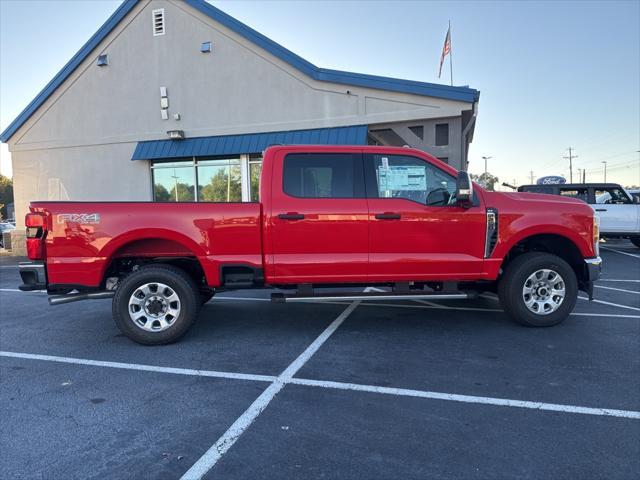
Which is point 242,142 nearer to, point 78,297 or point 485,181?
point 78,297

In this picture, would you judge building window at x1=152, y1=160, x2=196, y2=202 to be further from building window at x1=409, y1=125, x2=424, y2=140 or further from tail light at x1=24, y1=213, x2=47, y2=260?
tail light at x1=24, y1=213, x2=47, y2=260

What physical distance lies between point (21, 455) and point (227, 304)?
4.27 m

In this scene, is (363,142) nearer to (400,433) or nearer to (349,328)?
(349,328)

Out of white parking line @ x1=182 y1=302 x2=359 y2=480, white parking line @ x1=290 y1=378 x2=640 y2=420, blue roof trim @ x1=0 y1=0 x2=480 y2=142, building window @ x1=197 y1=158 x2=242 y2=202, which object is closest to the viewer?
white parking line @ x1=182 y1=302 x2=359 y2=480

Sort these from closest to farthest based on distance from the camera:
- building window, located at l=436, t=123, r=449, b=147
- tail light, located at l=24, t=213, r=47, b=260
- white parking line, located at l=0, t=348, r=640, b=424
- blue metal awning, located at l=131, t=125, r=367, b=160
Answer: white parking line, located at l=0, t=348, r=640, b=424 < tail light, located at l=24, t=213, r=47, b=260 < building window, located at l=436, t=123, r=449, b=147 < blue metal awning, located at l=131, t=125, r=367, b=160

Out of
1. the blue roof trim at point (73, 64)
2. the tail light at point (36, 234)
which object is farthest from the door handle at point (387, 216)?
the blue roof trim at point (73, 64)

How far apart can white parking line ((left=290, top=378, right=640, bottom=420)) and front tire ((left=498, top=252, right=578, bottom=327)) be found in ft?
6.56

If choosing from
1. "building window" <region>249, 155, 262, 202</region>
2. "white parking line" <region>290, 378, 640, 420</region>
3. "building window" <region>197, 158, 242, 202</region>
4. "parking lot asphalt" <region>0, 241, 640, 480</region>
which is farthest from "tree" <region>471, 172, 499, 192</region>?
"building window" <region>197, 158, 242, 202</region>

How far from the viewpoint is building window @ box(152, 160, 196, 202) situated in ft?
47.3

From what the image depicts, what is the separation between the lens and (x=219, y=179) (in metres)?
14.2

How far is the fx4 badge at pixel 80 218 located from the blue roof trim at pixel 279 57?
9.03 m

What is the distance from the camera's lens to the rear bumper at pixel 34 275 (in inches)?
187

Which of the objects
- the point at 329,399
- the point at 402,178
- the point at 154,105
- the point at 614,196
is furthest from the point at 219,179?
the point at 614,196

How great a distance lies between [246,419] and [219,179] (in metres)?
11.7
